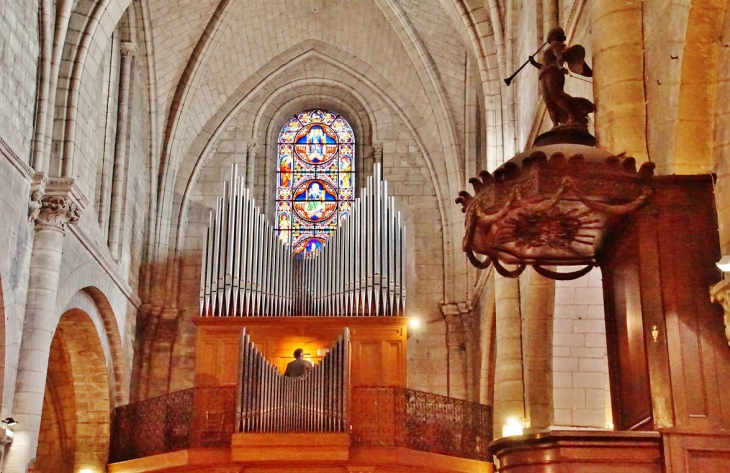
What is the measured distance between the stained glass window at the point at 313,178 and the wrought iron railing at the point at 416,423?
586 cm

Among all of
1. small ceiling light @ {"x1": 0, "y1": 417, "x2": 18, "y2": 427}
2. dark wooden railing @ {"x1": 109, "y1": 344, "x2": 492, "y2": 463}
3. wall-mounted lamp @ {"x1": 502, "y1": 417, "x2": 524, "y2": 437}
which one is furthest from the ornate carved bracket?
dark wooden railing @ {"x1": 109, "y1": 344, "x2": 492, "y2": 463}

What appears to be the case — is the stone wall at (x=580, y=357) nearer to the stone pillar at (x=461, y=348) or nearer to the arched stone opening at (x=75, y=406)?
the stone pillar at (x=461, y=348)

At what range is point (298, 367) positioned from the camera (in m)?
15.6

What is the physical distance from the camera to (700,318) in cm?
649

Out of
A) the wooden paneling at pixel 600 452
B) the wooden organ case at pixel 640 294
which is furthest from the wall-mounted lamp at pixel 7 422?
the wooden paneling at pixel 600 452

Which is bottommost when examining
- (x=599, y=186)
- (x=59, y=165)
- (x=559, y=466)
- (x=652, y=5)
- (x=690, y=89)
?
(x=559, y=466)

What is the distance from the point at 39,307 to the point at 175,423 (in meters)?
3.64

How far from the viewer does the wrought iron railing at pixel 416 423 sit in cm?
1515

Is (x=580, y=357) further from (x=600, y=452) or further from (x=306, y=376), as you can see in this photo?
(x=600, y=452)

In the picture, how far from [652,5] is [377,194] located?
1031 centimetres

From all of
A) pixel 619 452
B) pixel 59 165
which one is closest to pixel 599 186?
pixel 619 452

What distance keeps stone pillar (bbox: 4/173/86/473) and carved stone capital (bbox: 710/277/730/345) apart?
31.3ft

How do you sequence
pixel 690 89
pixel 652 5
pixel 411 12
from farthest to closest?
pixel 411 12 < pixel 652 5 < pixel 690 89

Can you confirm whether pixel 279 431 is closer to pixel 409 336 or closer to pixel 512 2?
pixel 409 336
